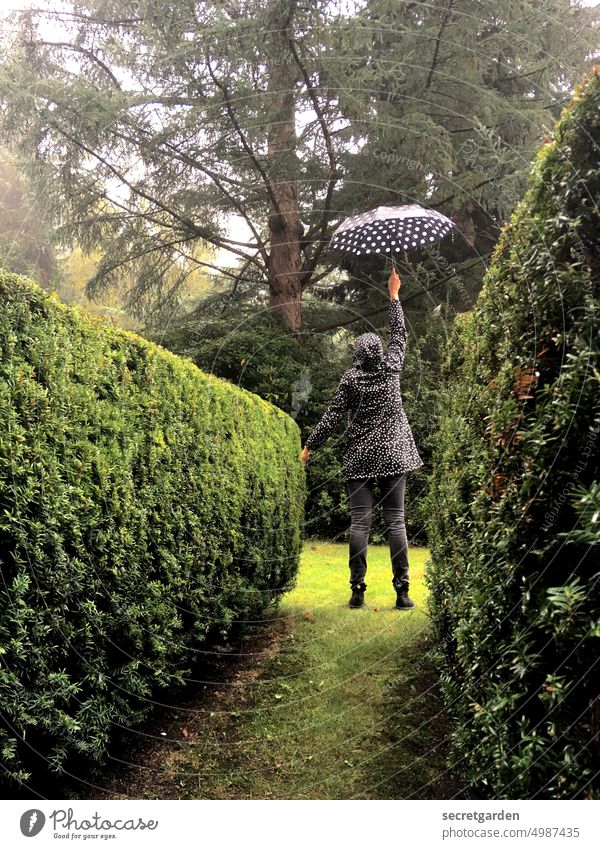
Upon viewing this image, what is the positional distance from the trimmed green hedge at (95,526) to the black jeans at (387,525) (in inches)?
53.5

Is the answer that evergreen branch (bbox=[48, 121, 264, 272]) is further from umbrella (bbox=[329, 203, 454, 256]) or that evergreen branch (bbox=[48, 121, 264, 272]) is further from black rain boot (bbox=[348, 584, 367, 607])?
black rain boot (bbox=[348, 584, 367, 607])

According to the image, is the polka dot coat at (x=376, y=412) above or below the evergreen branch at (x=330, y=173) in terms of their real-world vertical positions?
below

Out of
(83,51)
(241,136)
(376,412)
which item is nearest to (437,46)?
(241,136)

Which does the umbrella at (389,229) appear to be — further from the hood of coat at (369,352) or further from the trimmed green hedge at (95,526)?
the trimmed green hedge at (95,526)

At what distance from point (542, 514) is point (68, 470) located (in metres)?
1.73

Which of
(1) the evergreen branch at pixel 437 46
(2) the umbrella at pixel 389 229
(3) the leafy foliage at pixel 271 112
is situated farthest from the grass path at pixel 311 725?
(1) the evergreen branch at pixel 437 46

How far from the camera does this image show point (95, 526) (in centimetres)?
256

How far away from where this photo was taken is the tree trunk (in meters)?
8.30

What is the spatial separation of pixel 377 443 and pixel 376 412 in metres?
0.26

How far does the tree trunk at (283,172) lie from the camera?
27.2ft

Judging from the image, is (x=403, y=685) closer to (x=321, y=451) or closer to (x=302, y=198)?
(x=321, y=451)

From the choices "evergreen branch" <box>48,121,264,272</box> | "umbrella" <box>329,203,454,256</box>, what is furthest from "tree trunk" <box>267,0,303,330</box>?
"umbrella" <box>329,203,454,256</box>

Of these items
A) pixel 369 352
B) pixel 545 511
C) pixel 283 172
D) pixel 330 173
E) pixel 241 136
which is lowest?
pixel 545 511

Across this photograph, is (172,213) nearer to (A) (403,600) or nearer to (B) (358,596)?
(B) (358,596)
